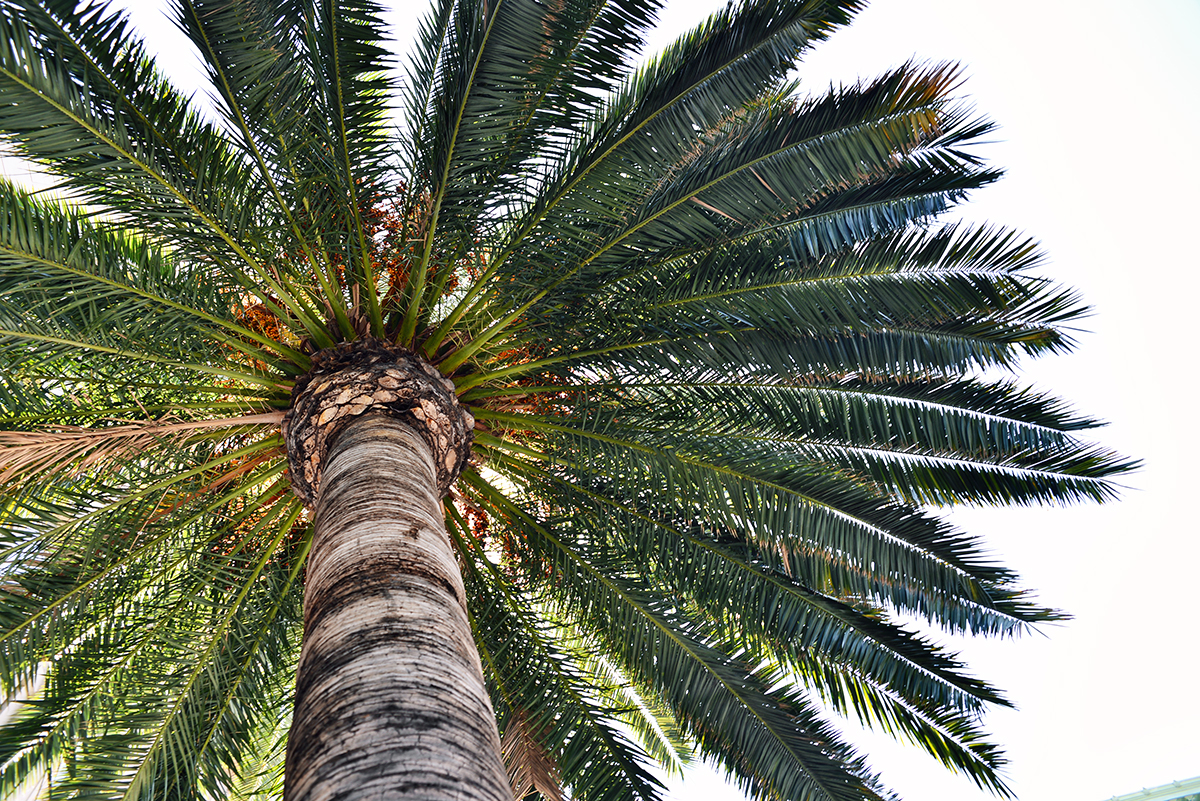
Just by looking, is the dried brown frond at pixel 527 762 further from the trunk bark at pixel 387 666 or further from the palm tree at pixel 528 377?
the trunk bark at pixel 387 666

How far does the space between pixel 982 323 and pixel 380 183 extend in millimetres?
4239

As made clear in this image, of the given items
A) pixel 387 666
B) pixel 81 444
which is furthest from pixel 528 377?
pixel 387 666

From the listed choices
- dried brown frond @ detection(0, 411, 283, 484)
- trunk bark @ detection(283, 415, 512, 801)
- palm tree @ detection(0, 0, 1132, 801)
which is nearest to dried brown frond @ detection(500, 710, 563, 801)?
palm tree @ detection(0, 0, 1132, 801)

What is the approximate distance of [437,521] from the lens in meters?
4.22

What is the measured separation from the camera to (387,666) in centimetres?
285

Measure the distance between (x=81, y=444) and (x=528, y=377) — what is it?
3.14 metres

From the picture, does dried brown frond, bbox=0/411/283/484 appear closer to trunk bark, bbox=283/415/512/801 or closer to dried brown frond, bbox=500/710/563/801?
trunk bark, bbox=283/415/512/801

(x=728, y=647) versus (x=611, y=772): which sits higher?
(x=728, y=647)

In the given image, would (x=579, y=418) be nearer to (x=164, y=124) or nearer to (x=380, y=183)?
(x=380, y=183)

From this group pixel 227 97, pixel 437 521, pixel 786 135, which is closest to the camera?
pixel 437 521

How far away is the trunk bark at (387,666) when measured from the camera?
2.34 metres

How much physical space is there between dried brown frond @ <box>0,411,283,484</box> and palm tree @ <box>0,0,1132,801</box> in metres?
0.03

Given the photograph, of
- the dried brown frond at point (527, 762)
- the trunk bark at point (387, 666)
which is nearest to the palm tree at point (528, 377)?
the dried brown frond at point (527, 762)

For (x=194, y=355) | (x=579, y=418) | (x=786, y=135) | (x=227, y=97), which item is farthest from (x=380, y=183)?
(x=786, y=135)
